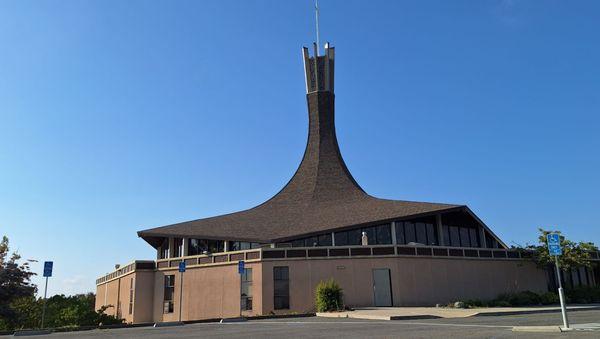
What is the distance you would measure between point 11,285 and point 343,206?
21.3m

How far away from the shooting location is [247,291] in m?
29.9

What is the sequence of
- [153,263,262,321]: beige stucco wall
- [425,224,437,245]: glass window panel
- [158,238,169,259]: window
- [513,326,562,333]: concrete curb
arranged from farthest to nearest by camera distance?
[158,238,169,259]: window → [425,224,437,245]: glass window panel → [153,263,262,321]: beige stucco wall → [513,326,562,333]: concrete curb

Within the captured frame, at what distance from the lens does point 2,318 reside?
2716cm

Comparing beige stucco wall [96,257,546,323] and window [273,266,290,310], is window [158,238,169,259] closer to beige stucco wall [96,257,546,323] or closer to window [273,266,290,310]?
beige stucco wall [96,257,546,323]

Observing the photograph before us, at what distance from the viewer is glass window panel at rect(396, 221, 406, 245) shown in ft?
108

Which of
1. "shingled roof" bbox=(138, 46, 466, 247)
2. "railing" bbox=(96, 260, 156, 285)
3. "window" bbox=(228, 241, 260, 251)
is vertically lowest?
"railing" bbox=(96, 260, 156, 285)

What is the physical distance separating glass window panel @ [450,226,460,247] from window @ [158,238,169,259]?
21289mm

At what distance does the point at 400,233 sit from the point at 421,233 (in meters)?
1.94

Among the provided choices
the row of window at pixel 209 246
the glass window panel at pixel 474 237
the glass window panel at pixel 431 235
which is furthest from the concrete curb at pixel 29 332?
the glass window panel at pixel 474 237

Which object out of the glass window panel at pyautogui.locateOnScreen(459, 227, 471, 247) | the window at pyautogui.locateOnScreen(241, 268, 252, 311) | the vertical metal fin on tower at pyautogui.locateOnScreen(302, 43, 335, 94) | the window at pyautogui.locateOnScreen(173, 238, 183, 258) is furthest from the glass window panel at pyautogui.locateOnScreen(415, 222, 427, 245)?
the vertical metal fin on tower at pyautogui.locateOnScreen(302, 43, 335, 94)

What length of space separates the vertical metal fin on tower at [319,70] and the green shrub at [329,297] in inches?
1036

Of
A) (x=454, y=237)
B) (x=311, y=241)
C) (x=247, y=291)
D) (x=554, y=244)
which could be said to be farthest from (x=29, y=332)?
(x=454, y=237)

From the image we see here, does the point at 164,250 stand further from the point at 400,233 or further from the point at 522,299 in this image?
the point at 522,299

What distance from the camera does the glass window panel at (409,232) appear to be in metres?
33.4
